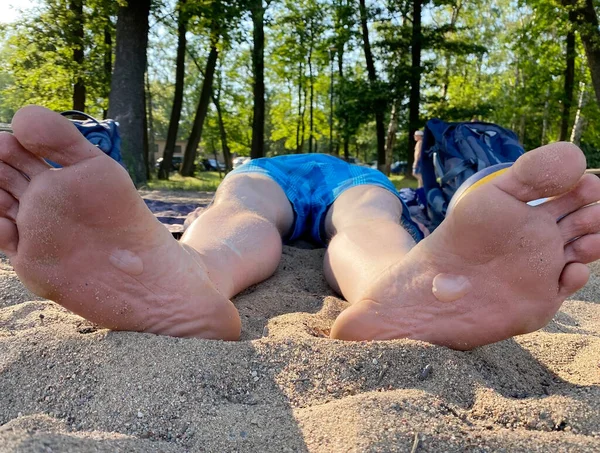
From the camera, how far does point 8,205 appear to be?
103 centimetres

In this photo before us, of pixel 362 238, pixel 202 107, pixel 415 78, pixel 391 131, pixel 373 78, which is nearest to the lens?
pixel 362 238

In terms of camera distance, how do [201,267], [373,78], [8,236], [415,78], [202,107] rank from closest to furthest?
[8,236] → [201,267] → [202,107] → [415,78] → [373,78]

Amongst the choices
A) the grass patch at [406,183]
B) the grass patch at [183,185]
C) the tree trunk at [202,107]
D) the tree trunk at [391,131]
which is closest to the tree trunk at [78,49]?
the grass patch at [183,185]

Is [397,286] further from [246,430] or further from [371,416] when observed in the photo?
[246,430]

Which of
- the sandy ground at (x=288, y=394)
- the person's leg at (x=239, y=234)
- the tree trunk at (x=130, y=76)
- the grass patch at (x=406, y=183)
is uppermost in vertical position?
the tree trunk at (x=130, y=76)

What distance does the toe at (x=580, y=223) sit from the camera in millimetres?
987

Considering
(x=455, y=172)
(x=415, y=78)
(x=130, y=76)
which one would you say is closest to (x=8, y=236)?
(x=455, y=172)

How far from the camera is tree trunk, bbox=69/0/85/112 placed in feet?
30.3

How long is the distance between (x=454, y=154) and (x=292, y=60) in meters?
13.8

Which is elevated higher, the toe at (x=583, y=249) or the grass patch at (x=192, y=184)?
the toe at (x=583, y=249)

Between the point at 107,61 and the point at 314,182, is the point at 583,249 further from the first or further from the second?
the point at 107,61

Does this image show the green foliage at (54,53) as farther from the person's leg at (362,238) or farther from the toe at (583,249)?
the toe at (583,249)

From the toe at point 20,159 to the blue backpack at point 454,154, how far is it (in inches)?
77.5

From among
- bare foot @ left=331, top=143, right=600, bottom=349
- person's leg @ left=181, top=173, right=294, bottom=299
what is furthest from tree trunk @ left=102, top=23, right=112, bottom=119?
bare foot @ left=331, top=143, right=600, bottom=349
